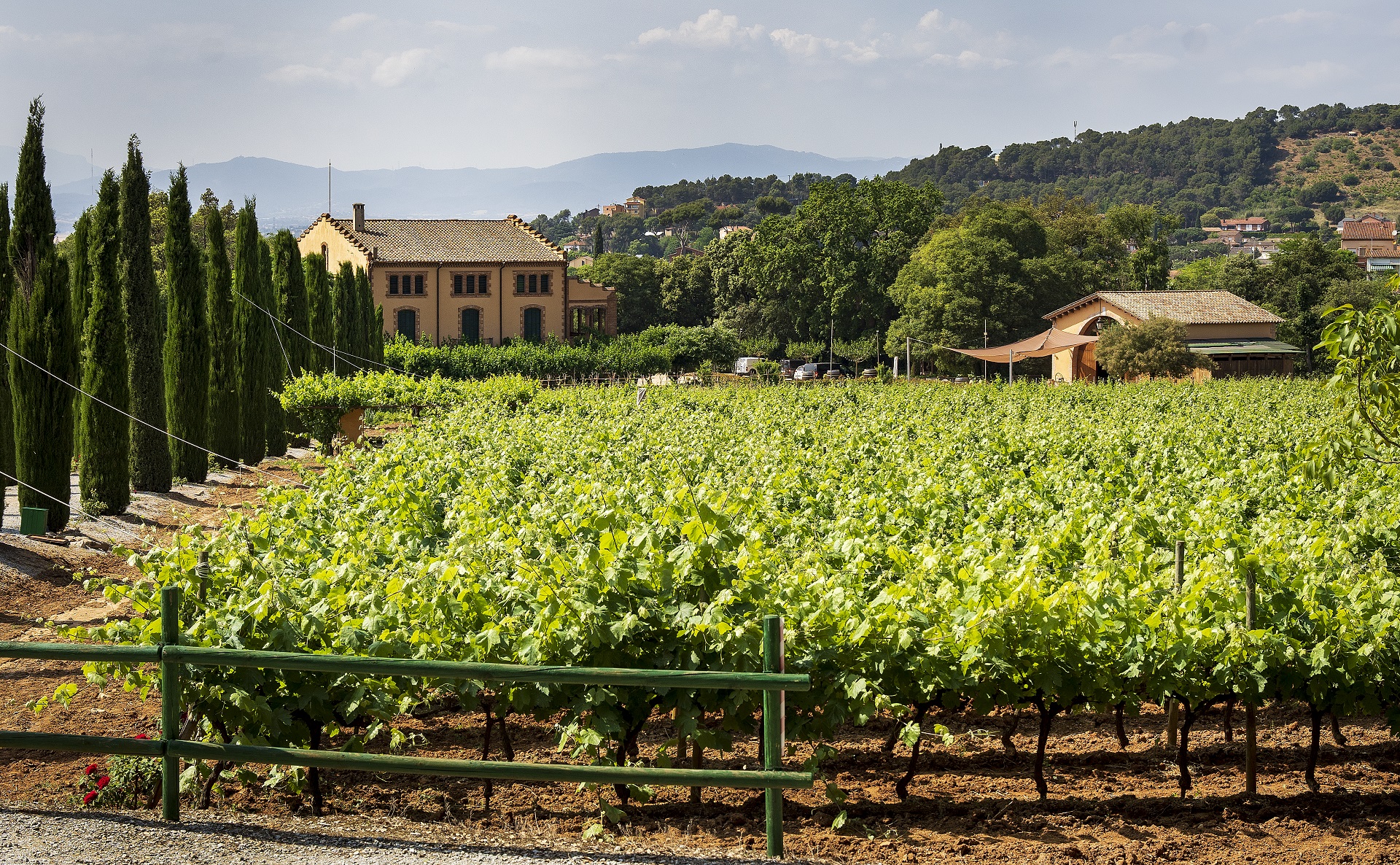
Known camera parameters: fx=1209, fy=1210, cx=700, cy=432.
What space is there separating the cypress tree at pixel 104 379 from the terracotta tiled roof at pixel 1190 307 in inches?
1700

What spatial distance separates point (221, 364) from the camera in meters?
22.4

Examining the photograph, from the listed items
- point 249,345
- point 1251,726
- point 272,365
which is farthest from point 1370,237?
point 1251,726

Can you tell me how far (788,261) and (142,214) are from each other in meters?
54.3

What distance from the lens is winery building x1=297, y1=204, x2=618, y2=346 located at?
60.0 m

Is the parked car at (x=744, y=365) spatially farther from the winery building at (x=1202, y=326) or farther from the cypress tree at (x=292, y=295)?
the cypress tree at (x=292, y=295)

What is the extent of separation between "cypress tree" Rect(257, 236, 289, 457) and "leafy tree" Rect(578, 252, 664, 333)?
52.1m

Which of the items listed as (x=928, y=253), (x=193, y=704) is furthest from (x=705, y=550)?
(x=928, y=253)

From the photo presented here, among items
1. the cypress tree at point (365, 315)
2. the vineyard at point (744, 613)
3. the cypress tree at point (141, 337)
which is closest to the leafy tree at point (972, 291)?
the cypress tree at point (365, 315)

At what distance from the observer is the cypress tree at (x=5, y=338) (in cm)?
1479

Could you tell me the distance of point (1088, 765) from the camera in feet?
22.6

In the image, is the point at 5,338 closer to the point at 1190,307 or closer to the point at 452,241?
the point at 452,241

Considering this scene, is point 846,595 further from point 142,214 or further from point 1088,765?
point 142,214

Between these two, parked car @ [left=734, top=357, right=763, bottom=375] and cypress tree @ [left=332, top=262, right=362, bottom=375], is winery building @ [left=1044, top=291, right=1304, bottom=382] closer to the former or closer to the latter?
parked car @ [left=734, top=357, right=763, bottom=375]

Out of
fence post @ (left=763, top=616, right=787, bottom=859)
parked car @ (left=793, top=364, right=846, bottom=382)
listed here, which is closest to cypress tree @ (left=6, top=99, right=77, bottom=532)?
fence post @ (left=763, top=616, right=787, bottom=859)
